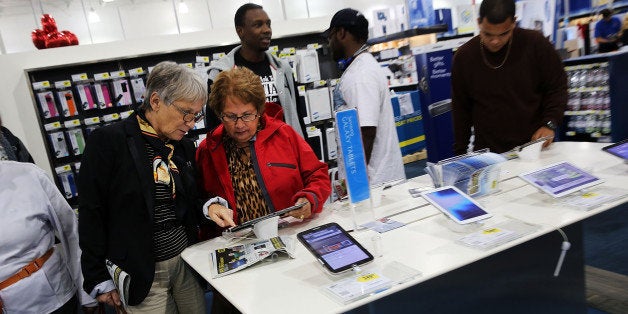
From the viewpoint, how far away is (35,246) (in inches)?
78.7

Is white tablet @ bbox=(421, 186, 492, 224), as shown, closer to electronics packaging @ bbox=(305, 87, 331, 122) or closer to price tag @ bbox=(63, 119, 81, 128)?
electronics packaging @ bbox=(305, 87, 331, 122)

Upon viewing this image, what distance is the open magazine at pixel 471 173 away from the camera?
2045 millimetres

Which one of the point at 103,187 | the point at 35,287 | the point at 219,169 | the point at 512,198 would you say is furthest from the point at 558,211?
the point at 35,287

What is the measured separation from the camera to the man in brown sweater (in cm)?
261

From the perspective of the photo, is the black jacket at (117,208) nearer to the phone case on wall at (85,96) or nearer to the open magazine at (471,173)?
the open magazine at (471,173)

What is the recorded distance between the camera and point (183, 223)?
6.58 ft

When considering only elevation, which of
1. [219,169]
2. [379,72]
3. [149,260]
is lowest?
[149,260]

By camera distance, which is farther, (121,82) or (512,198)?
(121,82)

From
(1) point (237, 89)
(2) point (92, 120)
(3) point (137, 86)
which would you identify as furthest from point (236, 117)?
(2) point (92, 120)

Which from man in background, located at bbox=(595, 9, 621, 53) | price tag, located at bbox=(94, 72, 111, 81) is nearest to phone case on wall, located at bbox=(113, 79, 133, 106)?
price tag, located at bbox=(94, 72, 111, 81)

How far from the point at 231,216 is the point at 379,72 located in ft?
4.23

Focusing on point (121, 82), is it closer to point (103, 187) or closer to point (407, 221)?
point (103, 187)

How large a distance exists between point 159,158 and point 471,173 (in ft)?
4.56

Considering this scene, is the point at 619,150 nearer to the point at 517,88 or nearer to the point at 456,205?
the point at 517,88
